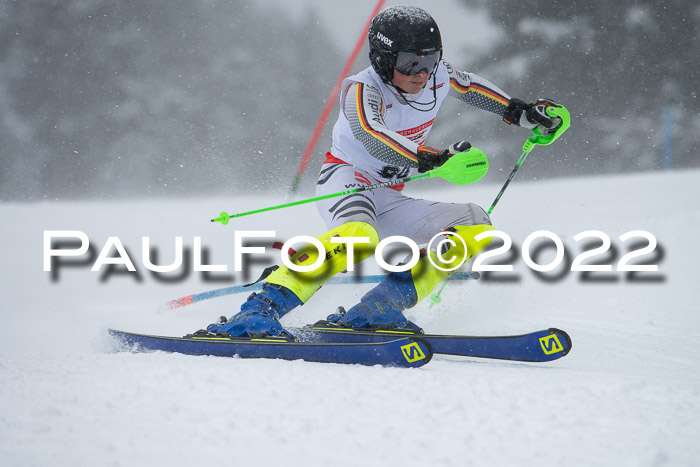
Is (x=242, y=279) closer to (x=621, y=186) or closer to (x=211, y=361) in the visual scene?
(x=211, y=361)

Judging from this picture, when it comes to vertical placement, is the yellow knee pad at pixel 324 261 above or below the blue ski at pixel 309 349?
above

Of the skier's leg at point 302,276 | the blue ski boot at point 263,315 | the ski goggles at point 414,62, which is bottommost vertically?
the blue ski boot at point 263,315

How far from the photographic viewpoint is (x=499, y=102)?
135 inches

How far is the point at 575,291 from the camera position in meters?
3.91

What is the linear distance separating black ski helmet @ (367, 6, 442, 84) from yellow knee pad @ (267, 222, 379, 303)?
30.5 inches

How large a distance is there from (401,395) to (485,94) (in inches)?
85.4

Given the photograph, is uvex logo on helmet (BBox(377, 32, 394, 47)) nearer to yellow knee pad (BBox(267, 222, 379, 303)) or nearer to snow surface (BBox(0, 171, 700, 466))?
yellow knee pad (BBox(267, 222, 379, 303))

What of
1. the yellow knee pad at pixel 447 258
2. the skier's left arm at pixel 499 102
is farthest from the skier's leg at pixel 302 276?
the skier's left arm at pixel 499 102

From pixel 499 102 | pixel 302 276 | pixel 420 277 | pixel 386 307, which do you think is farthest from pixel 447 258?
pixel 499 102

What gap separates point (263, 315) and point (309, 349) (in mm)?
331

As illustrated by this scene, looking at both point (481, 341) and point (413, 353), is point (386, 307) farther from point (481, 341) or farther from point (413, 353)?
point (413, 353)

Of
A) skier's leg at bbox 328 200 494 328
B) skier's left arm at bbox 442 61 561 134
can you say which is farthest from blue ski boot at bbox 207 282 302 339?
skier's left arm at bbox 442 61 561 134

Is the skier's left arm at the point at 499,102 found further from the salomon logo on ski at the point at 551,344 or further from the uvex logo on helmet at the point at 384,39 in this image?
the salomon logo on ski at the point at 551,344

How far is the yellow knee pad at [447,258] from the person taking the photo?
2.89m
